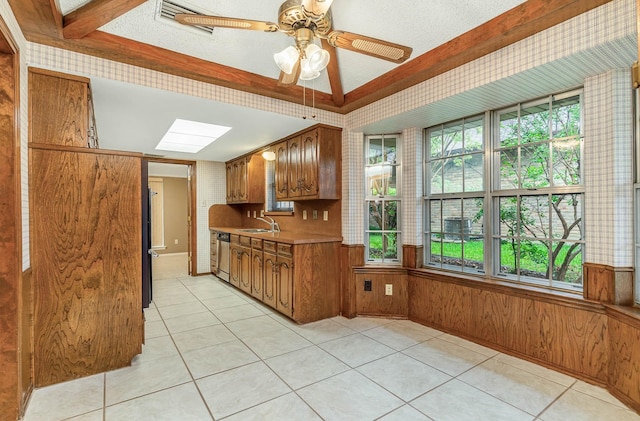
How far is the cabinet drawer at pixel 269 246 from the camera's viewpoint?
365cm

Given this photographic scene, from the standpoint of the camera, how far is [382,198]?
3.62 metres

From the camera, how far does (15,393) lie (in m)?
1.74

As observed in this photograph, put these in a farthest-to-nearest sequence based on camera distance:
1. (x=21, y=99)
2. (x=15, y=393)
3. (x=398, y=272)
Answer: (x=398, y=272), (x=21, y=99), (x=15, y=393)

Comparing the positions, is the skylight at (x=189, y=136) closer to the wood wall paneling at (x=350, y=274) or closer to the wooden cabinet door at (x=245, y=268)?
the wooden cabinet door at (x=245, y=268)

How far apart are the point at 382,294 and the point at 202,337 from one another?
192 cm

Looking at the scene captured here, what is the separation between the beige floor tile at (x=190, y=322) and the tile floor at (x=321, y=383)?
55 mm

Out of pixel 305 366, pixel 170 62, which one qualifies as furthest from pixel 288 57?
pixel 305 366

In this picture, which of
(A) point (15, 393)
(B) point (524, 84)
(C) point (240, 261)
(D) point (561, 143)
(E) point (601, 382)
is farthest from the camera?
(C) point (240, 261)

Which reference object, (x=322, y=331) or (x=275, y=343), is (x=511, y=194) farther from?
(x=275, y=343)

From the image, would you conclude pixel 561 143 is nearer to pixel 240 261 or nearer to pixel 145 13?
pixel 145 13

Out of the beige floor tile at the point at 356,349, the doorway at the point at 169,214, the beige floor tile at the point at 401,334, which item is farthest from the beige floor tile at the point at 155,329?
the doorway at the point at 169,214

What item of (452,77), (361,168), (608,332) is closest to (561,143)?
(452,77)

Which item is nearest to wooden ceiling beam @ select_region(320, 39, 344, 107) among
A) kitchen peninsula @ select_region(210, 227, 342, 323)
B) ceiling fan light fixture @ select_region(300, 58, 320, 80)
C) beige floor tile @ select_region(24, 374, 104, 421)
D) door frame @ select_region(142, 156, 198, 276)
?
ceiling fan light fixture @ select_region(300, 58, 320, 80)

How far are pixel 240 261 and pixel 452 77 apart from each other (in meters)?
3.54
